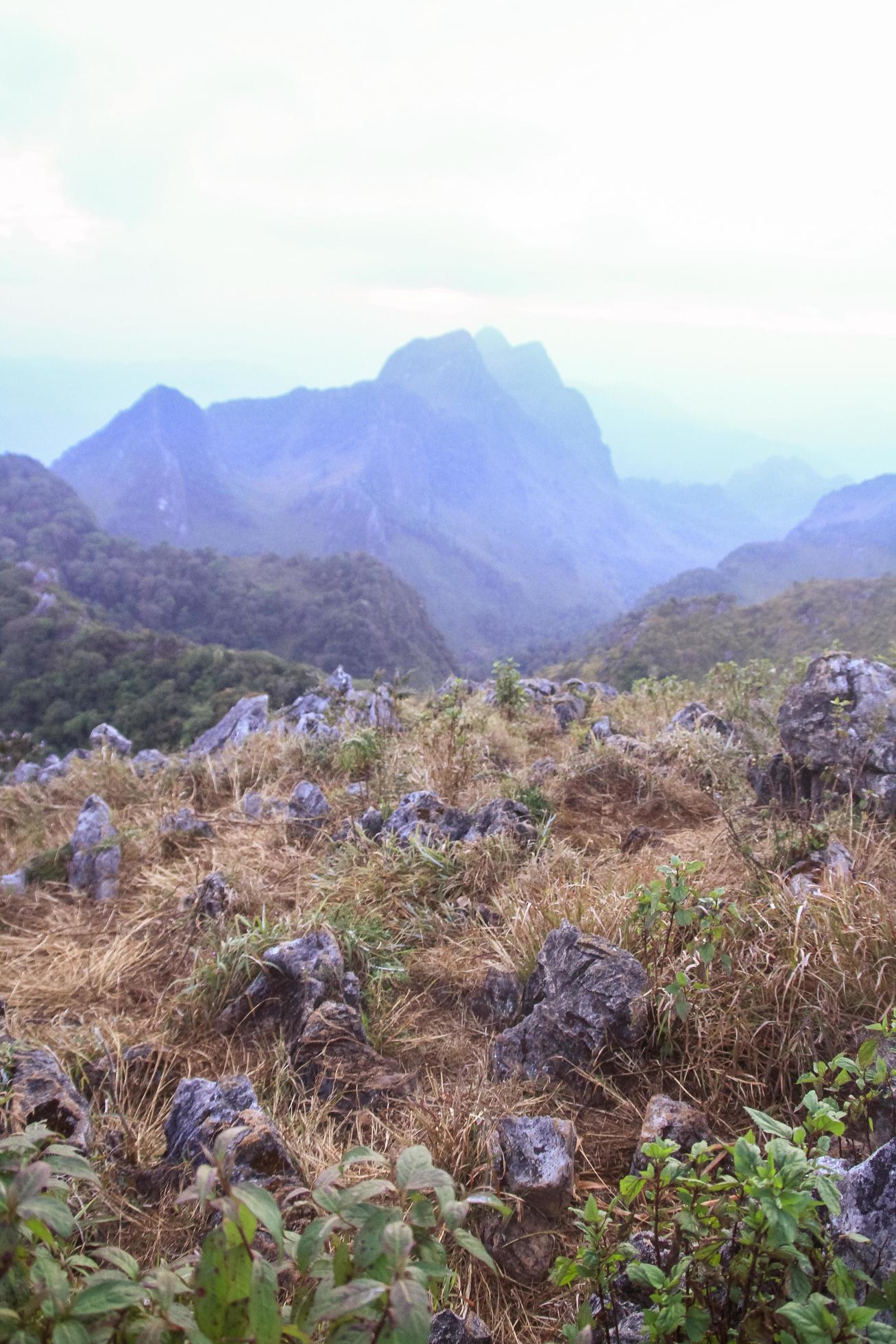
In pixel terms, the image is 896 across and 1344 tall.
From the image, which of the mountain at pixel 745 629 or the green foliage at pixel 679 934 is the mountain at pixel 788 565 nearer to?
the mountain at pixel 745 629

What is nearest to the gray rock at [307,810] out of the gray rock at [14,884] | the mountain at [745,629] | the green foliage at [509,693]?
the gray rock at [14,884]

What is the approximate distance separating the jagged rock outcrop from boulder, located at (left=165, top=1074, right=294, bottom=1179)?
694mm

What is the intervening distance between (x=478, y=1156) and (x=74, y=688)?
5159cm

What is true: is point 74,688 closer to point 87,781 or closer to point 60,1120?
point 87,781

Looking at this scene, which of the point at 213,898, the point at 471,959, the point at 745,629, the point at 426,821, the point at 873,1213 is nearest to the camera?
the point at 873,1213

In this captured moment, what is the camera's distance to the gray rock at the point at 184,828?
5.82 m

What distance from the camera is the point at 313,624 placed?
112 meters

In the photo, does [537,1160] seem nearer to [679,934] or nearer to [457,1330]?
[457,1330]

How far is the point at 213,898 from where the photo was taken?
451 centimetres

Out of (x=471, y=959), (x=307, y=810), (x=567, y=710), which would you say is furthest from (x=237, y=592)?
(x=471, y=959)

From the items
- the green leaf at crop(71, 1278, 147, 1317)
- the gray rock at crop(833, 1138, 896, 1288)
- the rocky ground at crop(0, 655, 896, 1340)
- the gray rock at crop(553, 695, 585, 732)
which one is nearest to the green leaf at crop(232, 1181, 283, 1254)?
the green leaf at crop(71, 1278, 147, 1317)

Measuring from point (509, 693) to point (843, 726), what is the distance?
154 inches

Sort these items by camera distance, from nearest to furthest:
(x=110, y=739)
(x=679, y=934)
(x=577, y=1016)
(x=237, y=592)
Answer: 1. (x=577, y=1016)
2. (x=679, y=934)
3. (x=110, y=739)
4. (x=237, y=592)

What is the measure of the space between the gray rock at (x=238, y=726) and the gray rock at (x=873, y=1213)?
7217 millimetres
